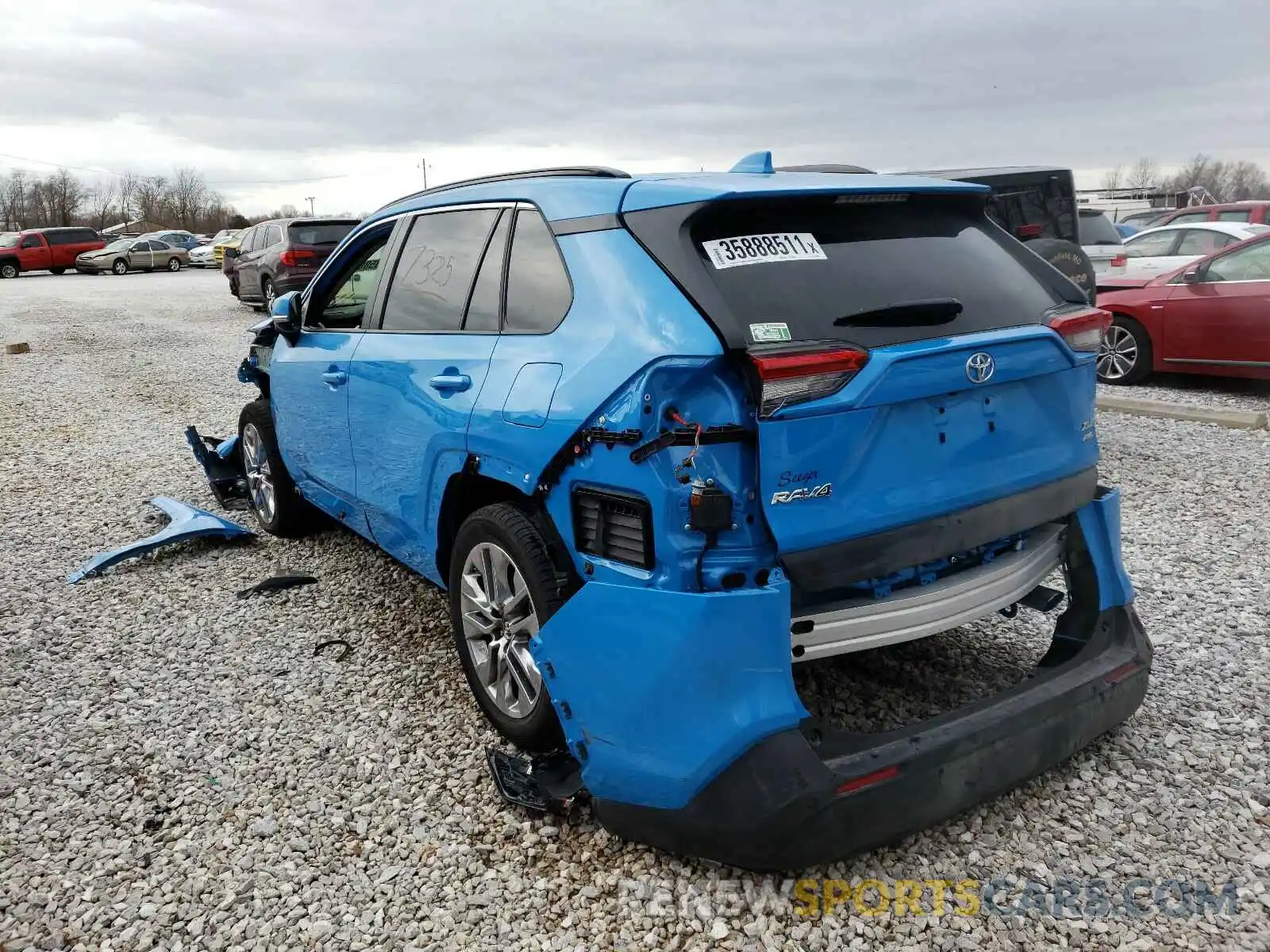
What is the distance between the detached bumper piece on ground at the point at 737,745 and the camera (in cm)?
235

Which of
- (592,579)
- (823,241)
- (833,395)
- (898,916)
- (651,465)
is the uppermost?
(823,241)

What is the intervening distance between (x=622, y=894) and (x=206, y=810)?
1391 millimetres

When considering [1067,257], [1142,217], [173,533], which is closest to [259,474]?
[173,533]

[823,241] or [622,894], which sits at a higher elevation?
[823,241]

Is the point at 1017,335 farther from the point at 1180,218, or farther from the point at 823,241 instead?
the point at 1180,218

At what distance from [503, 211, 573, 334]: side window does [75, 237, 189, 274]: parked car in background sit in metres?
38.2

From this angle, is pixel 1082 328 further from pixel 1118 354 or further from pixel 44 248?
pixel 44 248

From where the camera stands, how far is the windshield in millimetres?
16312

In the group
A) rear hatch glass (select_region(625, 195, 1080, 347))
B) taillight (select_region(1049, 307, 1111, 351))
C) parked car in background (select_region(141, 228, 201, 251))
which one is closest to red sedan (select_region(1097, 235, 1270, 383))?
taillight (select_region(1049, 307, 1111, 351))

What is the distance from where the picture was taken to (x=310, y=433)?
15.5 feet

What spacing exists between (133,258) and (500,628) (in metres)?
39.4

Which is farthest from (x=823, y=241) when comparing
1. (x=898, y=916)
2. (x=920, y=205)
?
(x=898, y=916)

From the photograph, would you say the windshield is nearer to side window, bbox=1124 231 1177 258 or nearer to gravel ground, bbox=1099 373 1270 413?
side window, bbox=1124 231 1177 258
